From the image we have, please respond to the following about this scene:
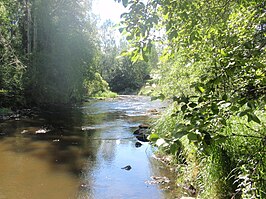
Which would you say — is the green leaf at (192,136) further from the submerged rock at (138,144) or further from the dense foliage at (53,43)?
the dense foliage at (53,43)

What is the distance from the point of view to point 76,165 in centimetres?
730

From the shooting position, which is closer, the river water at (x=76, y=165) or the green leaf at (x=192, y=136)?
the green leaf at (x=192, y=136)

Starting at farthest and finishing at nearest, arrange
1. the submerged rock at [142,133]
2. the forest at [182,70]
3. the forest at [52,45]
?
1. the forest at [52,45]
2. the submerged rock at [142,133]
3. the forest at [182,70]

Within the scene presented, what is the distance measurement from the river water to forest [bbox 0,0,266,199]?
0.81 m

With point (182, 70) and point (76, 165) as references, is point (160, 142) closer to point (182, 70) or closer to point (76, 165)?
point (182, 70)

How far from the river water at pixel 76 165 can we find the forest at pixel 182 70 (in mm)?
814

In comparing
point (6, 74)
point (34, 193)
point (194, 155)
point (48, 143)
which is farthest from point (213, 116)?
point (6, 74)

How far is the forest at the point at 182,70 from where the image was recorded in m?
1.50

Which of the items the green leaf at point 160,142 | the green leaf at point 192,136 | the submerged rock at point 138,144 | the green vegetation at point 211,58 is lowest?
the submerged rock at point 138,144

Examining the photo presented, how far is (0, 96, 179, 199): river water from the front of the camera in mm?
5695

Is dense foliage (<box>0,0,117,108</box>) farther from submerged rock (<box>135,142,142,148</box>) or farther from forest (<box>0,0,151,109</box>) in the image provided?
submerged rock (<box>135,142,142,148</box>)

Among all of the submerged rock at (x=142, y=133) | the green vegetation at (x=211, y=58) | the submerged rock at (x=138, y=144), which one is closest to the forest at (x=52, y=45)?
the submerged rock at (x=142, y=133)

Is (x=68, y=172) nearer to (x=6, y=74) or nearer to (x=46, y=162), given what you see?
(x=46, y=162)

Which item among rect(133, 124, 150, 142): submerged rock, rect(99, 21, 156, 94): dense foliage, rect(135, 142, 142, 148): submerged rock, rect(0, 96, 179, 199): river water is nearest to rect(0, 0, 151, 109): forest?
rect(0, 96, 179, 199): river water
